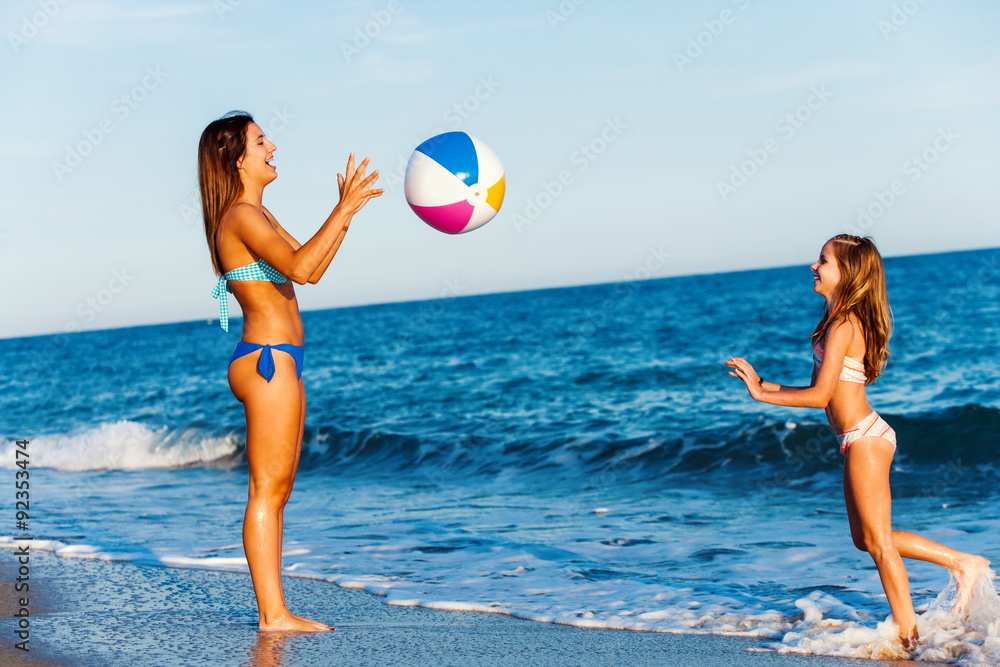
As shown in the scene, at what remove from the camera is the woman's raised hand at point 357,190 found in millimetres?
3432

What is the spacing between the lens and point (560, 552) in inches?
227

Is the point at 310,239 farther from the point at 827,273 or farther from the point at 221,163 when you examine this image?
the point at 827,273

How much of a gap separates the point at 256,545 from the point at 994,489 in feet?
21.5

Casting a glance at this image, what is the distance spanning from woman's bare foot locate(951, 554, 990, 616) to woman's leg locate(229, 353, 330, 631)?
113 inches

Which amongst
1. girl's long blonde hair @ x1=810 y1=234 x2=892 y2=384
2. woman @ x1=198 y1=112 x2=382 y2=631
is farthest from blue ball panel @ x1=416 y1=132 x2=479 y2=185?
girl's long blonde hair @ x1=810 y1=234 x2=892 y2=384

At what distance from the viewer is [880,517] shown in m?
3.54

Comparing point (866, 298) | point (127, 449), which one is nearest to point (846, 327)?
point (866, 298)

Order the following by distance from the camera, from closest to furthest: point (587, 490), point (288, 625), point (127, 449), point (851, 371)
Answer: point (851, 371) → point (288, 625) → point (587, 490) → point (127, 449)

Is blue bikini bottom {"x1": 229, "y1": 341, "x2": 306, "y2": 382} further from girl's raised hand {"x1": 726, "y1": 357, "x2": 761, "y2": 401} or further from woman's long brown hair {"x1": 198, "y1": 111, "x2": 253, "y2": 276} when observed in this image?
girl's raised hand {"x1": 726, "y1": 357, "x2": 761, "y2": 401}

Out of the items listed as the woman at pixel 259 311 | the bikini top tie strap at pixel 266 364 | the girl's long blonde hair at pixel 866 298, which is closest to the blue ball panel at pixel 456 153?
the woman at pixel 259 311

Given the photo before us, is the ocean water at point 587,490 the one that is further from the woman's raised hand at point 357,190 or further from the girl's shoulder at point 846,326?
the woman's raised hand at point 357,190

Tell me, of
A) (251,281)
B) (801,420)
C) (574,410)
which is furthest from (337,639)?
(574,410)

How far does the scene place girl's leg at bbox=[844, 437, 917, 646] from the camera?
3518 mm

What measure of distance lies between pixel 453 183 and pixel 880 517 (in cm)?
242
